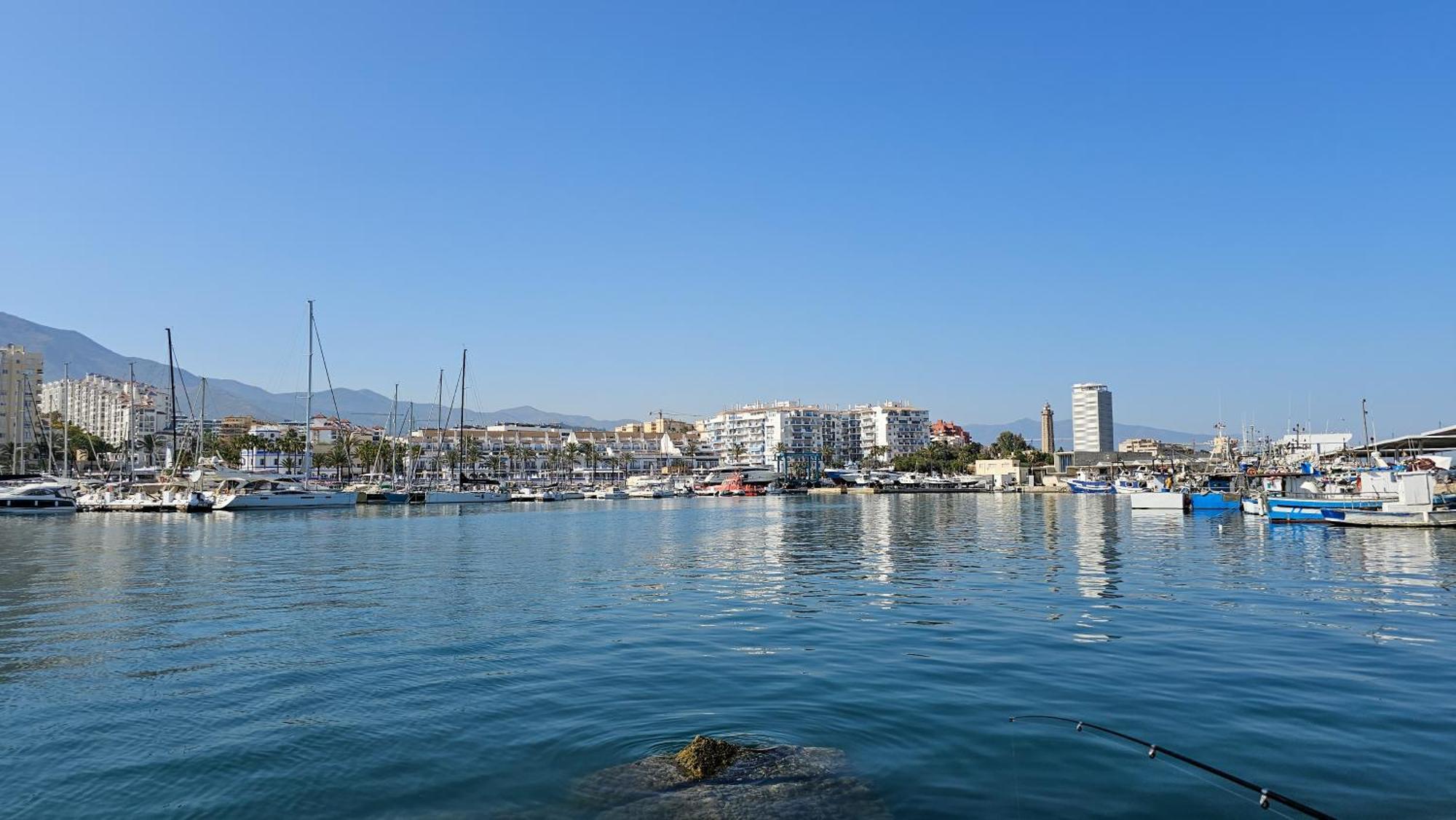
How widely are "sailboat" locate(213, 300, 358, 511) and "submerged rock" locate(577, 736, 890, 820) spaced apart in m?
78.1

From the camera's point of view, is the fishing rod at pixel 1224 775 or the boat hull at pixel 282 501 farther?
the boat hull at pixel 282 501

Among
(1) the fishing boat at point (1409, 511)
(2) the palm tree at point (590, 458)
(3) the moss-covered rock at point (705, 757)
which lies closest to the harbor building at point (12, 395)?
(2) the palm tree at point (590, 458)

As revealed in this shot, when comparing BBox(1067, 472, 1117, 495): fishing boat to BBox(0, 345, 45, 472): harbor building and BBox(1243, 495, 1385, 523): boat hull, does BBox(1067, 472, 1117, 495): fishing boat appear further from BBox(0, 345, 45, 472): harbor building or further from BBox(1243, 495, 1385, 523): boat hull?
BBox(0, 345, 45, 472): harbor building

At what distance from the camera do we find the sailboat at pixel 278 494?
249 feet

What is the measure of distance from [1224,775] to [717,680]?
7.04 metres

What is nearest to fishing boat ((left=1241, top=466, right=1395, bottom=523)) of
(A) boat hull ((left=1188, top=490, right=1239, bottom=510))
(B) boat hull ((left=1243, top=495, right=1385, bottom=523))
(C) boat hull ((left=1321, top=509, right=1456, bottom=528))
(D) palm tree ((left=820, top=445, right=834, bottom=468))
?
(B) boat hull ((left=1243, top=495, right=1385, bottom=523))

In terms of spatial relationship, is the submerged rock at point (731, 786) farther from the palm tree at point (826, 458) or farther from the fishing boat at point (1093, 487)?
the palm tree at point (826, 458)

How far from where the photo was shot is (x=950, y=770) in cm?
867

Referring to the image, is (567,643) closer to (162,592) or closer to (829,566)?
(162,592)

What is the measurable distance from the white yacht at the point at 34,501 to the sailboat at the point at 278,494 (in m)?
10.4

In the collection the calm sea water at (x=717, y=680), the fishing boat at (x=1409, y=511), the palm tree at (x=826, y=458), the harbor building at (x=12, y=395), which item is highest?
the harbor building at (x=12, y=395)

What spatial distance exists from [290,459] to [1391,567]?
149 meters

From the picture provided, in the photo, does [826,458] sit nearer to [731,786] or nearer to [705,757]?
[705,757]

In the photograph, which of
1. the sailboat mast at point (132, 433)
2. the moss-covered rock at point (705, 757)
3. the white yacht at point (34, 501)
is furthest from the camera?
the sailboat mast at point (132, 433)
